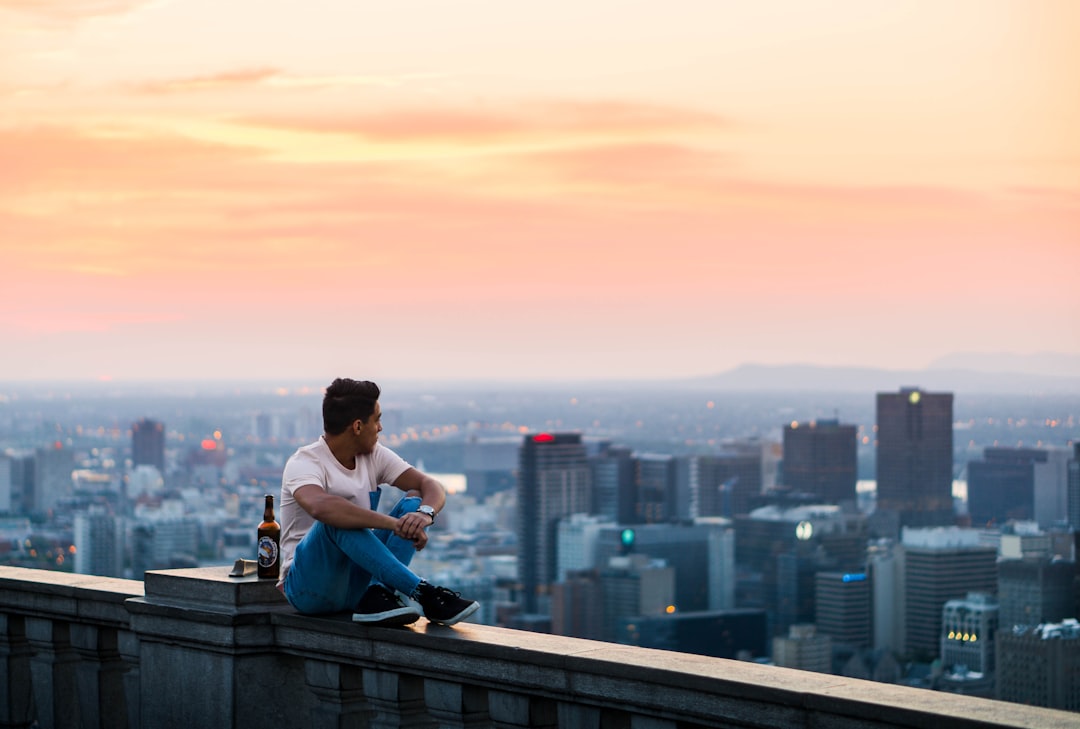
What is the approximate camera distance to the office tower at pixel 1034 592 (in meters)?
177

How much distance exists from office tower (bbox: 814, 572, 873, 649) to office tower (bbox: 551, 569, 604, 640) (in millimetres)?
26459

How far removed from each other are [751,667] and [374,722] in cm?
162

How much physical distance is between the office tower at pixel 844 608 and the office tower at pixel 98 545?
274 ft

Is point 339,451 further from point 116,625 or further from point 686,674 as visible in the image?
point 686,674

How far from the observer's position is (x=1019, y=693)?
148625mm

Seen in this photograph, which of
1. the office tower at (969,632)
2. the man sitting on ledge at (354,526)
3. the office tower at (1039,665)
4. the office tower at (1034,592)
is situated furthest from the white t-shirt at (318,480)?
the office tower at (1034,592)

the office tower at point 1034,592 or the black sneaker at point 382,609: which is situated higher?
the black sneaker at point 382,609

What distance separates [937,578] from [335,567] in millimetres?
190614

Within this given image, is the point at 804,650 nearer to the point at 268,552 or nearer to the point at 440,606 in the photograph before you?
the point at 268,552

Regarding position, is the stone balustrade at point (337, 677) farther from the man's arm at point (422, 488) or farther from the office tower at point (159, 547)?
the office tower at point (159, 547)

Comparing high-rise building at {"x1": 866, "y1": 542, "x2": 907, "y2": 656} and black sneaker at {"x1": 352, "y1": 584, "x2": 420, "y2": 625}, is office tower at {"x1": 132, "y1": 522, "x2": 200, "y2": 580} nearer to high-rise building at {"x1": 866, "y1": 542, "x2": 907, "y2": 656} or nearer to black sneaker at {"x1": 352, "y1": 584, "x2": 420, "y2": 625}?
high-rise building at {"x1": 866, "y1": 542, "x2": 907, "y2": 656}

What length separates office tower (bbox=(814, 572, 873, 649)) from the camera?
18288 centimetres

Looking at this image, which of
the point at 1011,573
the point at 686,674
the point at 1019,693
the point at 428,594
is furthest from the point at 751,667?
the point at 1011,573

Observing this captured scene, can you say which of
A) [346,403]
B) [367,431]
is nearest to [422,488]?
[367,431]
